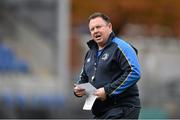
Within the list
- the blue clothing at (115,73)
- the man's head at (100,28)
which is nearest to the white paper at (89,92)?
the blue clothing at (115,73)

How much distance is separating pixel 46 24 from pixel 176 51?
4.27 metres

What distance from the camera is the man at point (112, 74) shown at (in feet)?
28.3

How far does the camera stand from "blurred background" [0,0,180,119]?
24.5m

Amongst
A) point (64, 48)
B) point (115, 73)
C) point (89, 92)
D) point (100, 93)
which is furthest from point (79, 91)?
point (64, 48)

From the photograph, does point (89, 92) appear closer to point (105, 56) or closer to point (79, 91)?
point (79, 91)

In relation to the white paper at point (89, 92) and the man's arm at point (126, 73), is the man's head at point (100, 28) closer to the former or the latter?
the man's arm at point (126, 73)

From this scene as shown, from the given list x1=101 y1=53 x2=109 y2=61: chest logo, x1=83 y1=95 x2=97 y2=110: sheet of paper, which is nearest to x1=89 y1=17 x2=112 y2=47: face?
x1=101 y1=53 x2=109 y2=61: chest logo

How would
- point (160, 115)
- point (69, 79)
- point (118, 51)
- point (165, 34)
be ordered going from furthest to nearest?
1. point (165, 34)
2. point (69, 79)
3. point (160, 115)
4. point (118, 51)

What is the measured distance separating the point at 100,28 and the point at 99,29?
0.6 inches

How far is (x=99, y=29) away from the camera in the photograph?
8.77m

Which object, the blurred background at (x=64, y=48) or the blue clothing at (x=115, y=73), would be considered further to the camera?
the blurred background at (x=64, y=48)

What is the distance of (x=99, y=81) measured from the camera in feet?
29.0

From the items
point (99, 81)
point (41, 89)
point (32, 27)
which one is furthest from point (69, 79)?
point (99, 81)

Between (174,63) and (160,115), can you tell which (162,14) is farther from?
(160,115)
